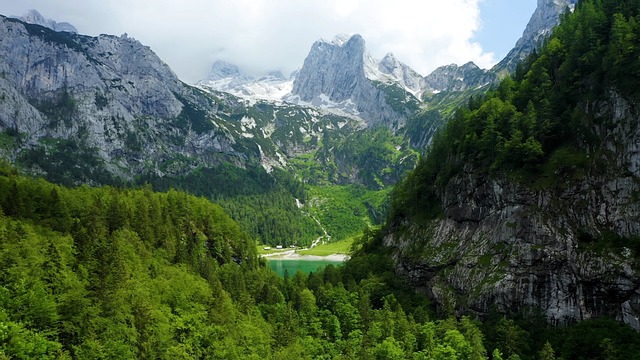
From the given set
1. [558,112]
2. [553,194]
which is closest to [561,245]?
[553,194]

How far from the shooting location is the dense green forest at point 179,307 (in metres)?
40.0

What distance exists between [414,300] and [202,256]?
5482cm

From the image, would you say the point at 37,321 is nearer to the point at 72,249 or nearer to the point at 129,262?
the point at 72,249

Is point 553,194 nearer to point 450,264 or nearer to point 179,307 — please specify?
point 450,264

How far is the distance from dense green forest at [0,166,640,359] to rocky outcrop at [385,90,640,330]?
4.33 m

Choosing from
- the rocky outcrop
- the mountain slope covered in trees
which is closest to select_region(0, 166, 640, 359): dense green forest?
the rocky outcrop

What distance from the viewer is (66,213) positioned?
3361 inches

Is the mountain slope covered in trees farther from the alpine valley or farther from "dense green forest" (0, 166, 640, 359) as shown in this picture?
"dense green forest" (0, 166, 640, 359)

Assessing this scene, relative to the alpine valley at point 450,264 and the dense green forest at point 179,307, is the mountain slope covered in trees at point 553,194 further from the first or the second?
the dense green forest at point 179,307

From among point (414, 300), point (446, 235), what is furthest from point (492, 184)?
point (414, 300)

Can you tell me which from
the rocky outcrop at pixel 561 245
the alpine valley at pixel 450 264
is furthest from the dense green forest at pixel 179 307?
the rocky outcrop at pixel 561 245

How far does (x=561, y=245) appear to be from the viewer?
72.1 m

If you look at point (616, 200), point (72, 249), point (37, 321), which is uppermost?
point (616, 200)

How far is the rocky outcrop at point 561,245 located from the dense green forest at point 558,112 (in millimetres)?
1991
